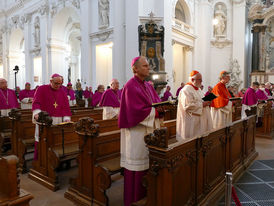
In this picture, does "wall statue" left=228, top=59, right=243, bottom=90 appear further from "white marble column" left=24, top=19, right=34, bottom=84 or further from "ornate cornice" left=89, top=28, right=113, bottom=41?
"white marble column" left=24, top=19, right=34, bottom=84

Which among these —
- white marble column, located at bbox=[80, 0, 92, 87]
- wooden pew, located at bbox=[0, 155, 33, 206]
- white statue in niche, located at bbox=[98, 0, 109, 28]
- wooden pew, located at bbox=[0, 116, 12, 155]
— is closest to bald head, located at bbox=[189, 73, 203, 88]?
wooden pew, located at bbox=[0, 155, 33, 206]

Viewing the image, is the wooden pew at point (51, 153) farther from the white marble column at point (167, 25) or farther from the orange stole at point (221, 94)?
the white marble column at point (167, 25)

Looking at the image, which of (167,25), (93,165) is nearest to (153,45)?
(167,25)

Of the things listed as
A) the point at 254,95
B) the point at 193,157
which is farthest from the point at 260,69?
the point at 193,157

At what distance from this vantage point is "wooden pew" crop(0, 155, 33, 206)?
142cm

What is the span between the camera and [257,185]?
3.92m

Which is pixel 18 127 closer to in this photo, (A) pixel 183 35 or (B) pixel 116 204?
(B) pixel 116 204

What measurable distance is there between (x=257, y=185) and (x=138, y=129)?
2706mm

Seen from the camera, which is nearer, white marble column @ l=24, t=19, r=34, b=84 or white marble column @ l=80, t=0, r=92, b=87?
white marble column @ l=80, t=0, r=92, b=87

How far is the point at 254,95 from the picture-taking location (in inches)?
323

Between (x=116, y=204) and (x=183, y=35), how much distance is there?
14016 millimetres

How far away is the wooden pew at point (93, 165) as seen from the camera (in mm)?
3049

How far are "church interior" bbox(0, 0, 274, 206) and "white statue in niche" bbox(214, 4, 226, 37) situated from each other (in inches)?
69.5

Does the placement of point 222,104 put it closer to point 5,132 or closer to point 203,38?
point 5,132
